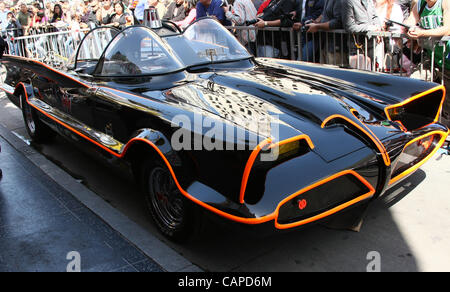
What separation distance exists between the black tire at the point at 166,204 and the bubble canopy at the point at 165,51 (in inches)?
39.6

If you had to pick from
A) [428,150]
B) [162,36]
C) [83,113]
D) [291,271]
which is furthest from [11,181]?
[428,150]

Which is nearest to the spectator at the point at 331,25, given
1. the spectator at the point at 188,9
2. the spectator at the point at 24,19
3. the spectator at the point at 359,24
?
the spectator at the point at 359,24

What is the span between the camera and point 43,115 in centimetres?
522

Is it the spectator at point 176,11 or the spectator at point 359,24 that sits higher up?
the spectator at point 176,11

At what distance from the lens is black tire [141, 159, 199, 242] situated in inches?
122

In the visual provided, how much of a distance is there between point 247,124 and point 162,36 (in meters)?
1.84

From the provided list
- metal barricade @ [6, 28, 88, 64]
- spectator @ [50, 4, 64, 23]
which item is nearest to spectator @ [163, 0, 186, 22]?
metal barricade @ [6, 28, 88, 64]

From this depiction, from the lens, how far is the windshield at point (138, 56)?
3990mm

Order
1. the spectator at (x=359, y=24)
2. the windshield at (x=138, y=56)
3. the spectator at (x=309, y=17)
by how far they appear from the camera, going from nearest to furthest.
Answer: the windshield at (x=138, y=56)
the spectator at (x=359, y=24)
the spectator at (x=309, y=17)

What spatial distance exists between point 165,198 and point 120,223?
0.60m

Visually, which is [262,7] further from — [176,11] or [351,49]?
[351,49]

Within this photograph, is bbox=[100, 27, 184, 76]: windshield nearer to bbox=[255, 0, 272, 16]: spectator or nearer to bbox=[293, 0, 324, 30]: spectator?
bbox=[293, 0, 324, 30]: spectator

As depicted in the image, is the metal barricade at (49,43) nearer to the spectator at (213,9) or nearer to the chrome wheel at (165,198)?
the spectator at (213,9)
